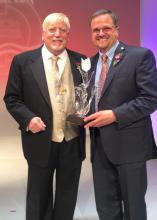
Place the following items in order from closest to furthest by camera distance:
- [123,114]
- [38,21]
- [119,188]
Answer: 1. [123,114]
2. [119,188]
3. [38,21]

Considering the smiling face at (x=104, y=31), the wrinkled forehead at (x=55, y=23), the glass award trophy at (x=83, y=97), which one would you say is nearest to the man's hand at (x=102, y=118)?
the glass award trophy at (x=83, y=97)

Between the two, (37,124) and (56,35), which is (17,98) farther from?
(56,35)

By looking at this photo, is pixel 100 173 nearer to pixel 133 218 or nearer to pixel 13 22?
pixel 133 218

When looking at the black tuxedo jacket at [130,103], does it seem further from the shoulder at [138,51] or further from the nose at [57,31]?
the nose at [57,31]

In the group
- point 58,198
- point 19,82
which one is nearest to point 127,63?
point 19,82

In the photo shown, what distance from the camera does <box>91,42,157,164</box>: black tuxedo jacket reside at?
2426 mm

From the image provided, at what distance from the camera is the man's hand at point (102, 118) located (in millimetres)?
2439

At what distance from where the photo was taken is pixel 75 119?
255 cm

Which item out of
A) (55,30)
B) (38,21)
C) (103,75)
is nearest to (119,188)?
(103,75)

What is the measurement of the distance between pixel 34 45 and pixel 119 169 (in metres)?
3.64

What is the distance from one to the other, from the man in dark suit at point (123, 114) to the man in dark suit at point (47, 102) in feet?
0.70

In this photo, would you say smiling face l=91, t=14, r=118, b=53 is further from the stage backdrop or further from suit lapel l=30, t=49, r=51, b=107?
the stage backdrop

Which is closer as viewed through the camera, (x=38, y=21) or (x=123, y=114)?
(x=123, y=114)

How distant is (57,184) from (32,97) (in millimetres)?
649
